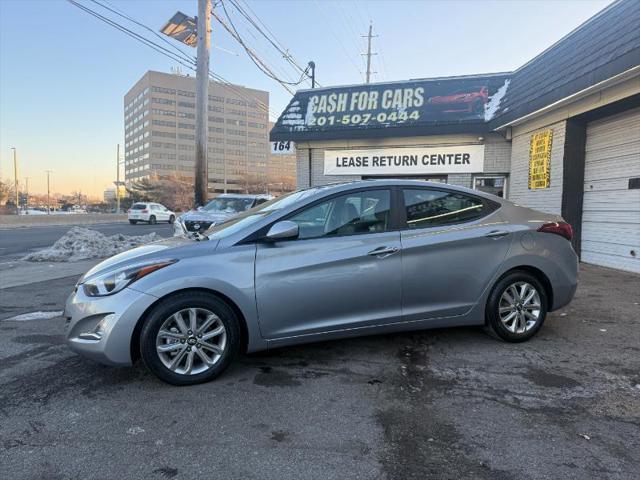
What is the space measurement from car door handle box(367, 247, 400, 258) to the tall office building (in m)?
103

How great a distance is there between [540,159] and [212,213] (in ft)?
25.1

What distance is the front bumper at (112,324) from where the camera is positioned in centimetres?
320

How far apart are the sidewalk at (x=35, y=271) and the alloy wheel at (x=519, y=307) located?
7672 millimetres

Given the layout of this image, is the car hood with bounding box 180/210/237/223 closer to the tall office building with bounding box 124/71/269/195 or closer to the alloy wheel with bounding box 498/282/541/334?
the alloy wheel with bounding box 498/282/541/334

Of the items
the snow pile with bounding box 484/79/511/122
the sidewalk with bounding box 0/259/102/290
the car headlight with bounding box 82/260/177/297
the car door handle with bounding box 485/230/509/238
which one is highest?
the snow pile with bounding box 484/79/511/122

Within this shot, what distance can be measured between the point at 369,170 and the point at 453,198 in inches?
334

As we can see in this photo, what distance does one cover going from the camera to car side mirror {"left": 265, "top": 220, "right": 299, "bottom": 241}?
349cm

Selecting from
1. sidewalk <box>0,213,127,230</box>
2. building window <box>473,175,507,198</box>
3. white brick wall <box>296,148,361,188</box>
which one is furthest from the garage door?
sidewalk <box>0,213,127,230</box>

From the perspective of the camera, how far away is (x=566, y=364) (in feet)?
12.7

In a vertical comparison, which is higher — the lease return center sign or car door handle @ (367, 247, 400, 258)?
the lease return center sign

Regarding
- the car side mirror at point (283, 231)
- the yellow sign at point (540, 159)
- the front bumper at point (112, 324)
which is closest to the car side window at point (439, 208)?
the car side mirror at point (283, 231)

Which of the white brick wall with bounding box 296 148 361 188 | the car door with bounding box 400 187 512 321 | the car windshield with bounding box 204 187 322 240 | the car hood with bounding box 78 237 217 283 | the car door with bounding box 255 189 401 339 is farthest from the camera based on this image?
the white brick wall with bounding box 296 148 361 188

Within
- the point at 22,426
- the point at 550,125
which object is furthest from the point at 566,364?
→ the point at 550,125

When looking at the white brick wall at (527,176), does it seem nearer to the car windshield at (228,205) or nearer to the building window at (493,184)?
the building window at (493,184)
